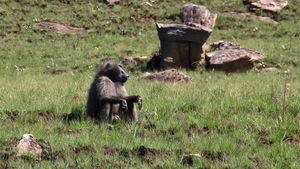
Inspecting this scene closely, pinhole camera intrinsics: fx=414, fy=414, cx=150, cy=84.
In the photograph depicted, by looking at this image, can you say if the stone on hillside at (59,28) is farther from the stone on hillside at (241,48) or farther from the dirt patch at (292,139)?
the dirt patch at (292,139)

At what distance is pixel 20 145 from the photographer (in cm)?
604

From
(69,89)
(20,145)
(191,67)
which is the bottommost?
(191,67)

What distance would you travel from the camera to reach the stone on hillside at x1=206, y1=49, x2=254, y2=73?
17.2 metres

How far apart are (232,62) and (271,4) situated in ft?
37.5

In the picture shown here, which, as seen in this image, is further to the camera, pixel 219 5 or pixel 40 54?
pixel 219 5

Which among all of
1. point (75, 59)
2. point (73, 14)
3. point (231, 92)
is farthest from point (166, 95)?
point (73, 14)

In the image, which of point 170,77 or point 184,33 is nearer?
point 170,77

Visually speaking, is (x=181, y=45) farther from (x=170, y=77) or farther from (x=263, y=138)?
(x=263, y=138)

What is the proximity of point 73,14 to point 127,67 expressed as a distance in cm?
918

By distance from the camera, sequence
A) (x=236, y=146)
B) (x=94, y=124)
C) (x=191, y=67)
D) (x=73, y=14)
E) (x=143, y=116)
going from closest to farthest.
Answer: (x=236, y=146), (x=94, y=124), (x=143, y=116), (x=191, y=67), (x=73, y=14)

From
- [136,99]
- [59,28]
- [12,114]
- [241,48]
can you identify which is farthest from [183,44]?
[12,114]

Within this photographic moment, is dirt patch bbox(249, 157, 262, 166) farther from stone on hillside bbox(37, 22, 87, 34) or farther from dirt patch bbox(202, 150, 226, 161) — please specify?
stone on hillside bbox(37, 22, 87, 34)

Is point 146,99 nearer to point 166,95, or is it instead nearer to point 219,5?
point 166,95

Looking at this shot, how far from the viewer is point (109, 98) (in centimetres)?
768
